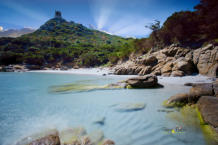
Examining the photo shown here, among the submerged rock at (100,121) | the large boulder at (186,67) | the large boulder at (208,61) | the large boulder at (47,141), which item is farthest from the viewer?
the large boulder at (186,67)

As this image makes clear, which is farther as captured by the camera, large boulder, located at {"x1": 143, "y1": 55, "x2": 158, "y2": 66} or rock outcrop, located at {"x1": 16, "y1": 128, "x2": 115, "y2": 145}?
large boulder, located at {"x1": 143, "y1": 55, "x2": 158, "y2": 66}

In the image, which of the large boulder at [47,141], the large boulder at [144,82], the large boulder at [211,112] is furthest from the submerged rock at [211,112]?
the large boulder at [144,82]

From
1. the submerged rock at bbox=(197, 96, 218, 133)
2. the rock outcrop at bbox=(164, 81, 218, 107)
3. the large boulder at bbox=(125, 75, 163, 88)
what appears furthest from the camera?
the large boulder at bbox=(125, 75, 163, 88)

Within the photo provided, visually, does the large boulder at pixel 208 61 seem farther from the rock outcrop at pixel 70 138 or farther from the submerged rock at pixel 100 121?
the rock outcrop at pixel 70 138

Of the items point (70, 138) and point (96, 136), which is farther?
point (96, 136)

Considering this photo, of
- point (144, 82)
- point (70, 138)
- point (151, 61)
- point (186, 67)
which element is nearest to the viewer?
point (70, 138)

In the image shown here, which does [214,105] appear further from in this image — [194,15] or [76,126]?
[194,15]

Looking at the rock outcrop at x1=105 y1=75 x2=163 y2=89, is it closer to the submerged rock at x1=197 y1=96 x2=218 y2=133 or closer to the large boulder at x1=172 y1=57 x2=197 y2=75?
the submerged rock at x1=197 y1=96 x2=218 y2=133

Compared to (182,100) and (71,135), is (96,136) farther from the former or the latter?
(182,100)

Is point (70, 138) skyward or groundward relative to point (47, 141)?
groundward

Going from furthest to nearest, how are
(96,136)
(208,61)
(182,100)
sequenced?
(208,61)
(182,100)
(96,136)

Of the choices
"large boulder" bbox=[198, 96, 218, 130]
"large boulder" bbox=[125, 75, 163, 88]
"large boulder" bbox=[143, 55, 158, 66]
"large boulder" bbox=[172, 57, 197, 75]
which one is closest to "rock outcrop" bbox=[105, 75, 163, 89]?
"large boulder" bbox=[125, 75, 163, 88]

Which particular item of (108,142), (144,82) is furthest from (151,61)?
(108,142)

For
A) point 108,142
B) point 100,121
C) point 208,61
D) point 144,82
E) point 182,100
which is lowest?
point 100,121
